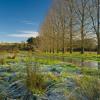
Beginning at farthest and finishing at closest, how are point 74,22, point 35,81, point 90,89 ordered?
1. point 74,22
2. point 35,81
3. point 90,89

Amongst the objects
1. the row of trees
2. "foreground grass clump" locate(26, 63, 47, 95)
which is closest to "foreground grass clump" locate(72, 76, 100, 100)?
"foreground grass clump" locate(26, 63, 47, 95)

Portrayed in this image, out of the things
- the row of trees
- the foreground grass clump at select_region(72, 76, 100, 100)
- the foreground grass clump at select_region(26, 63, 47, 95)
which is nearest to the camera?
the foreground grass clump at select_region(72, 76, 100, 100)

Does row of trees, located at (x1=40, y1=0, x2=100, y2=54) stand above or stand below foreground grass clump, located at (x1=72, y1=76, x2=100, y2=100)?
above

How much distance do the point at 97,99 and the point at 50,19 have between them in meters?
41.2

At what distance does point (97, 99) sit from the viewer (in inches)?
167

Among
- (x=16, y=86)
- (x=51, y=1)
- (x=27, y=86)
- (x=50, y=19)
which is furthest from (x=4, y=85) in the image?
(x=50, y=19)

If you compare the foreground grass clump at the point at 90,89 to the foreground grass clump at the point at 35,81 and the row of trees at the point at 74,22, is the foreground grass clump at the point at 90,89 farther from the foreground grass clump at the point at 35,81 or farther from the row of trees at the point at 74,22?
the row of trees at the point at 74,22

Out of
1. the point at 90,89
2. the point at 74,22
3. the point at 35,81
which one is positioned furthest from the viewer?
the point at 74,22

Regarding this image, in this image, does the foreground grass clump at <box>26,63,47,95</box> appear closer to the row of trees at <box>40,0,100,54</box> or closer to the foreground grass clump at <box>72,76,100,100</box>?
the foreground grass clump at <box>72,76,100,100</box>

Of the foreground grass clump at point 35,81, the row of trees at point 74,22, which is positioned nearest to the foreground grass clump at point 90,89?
the foreground grass clump at point 35,81

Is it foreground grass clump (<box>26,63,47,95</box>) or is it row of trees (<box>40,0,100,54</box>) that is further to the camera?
row of trees (<box>40,0,100,54</box>)

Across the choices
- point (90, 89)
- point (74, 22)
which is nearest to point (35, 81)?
point (90, 89)

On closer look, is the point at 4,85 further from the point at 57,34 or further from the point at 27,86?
the point at 57,34

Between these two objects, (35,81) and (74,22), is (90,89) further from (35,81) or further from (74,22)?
(74,22)
